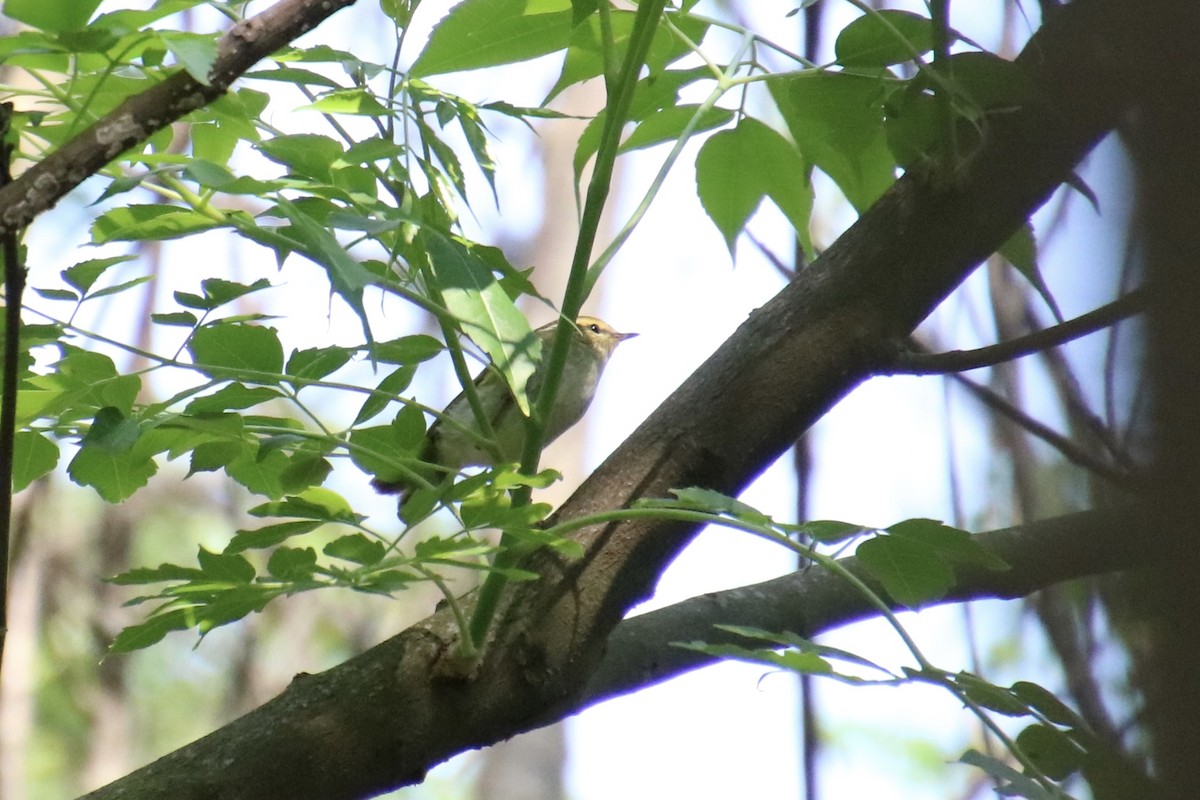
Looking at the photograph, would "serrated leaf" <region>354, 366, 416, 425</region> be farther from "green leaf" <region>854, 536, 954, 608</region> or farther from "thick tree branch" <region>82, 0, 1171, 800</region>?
"green leaf" <region>854, 536, 954, 608</region>

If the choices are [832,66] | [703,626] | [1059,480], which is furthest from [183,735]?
[1059,480]

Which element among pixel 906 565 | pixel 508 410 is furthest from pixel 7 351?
pixel 508 410

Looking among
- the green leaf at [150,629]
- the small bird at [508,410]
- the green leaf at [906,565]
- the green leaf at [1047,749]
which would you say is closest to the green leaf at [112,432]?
the green leaf at [150,629]

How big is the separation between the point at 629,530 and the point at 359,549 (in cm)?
38

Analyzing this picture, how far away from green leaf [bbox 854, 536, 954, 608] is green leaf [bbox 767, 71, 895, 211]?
0.53 metres

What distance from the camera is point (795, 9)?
1.31 meters

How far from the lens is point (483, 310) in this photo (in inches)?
46.9

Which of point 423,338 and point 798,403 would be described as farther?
point 798,403

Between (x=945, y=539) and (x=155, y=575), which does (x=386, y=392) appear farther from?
(x=945, y=539)

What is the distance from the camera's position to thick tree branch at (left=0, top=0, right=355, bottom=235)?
1034 millimetres

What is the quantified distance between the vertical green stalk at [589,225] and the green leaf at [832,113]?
0.82ft

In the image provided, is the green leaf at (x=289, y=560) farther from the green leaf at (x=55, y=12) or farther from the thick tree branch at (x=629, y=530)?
the green leaf at (x=55, y=12)

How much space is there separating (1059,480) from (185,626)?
101cm

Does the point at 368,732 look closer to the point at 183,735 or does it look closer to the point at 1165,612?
the point at 1165,612
